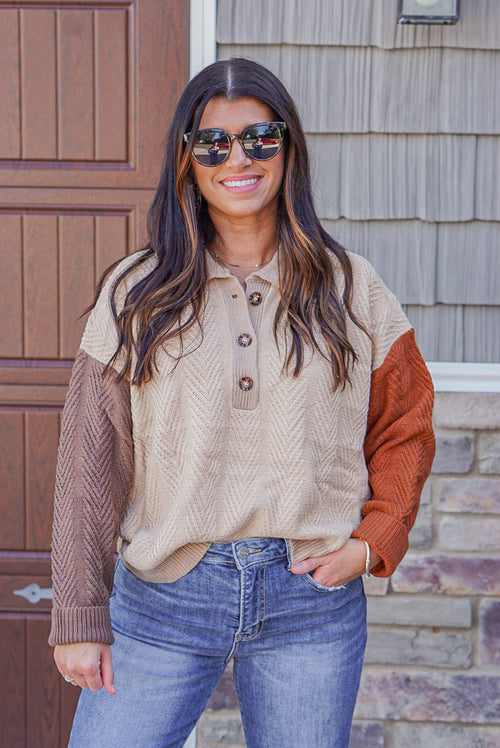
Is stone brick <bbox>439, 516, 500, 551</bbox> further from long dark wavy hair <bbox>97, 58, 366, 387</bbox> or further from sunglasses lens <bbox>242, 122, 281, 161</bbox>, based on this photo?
sunglasses lens <bbox>242, 122, 281, 161</bbox>

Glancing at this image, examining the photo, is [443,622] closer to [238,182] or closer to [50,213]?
[238,182]

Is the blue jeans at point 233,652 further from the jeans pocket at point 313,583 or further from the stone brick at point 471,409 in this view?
the stone brick at point 471,409

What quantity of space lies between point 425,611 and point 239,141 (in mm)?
1623

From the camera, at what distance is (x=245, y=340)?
1519 mm

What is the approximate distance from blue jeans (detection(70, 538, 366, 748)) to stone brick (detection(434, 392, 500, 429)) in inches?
38.7

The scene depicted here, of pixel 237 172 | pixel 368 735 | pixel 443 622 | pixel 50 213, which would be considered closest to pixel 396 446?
pixel 237 172

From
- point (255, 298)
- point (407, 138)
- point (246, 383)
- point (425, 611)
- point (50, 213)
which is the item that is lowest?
point (425, 611)

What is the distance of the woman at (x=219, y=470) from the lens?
1.48 meters

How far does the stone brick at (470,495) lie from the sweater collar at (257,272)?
1129mm

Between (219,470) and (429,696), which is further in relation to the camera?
(429,696)

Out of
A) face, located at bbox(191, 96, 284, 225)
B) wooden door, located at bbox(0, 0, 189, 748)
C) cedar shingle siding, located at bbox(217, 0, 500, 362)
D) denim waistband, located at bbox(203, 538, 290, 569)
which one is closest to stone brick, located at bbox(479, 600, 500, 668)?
cedar shingle siding, located at bbox(217, 0, 500, 362)

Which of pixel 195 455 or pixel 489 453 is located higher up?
pixel 195 455

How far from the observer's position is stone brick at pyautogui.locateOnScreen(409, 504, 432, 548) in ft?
7.95

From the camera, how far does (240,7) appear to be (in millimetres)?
2340
